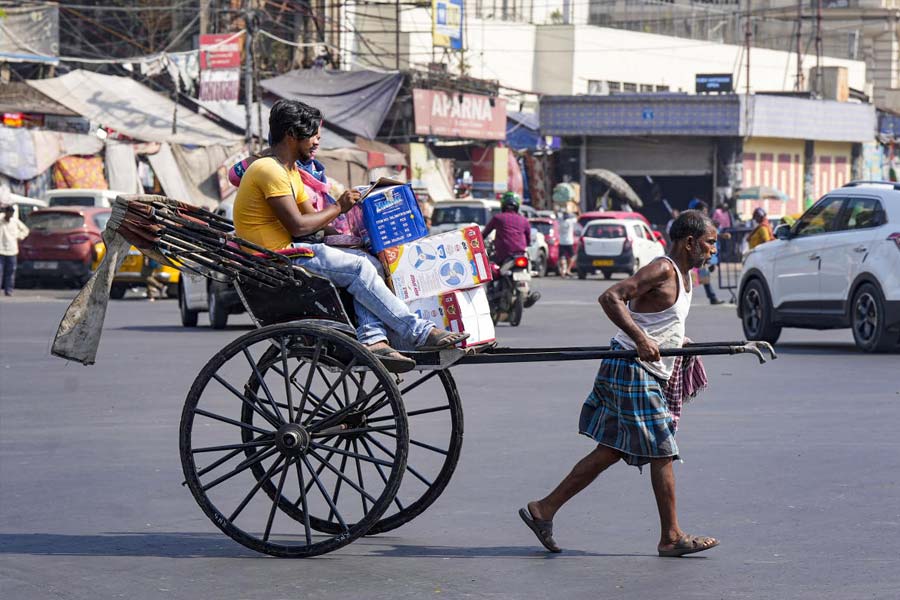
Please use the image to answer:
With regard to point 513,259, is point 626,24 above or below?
above

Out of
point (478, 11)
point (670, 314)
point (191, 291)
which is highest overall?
point (478, 11)

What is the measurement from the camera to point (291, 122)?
21.9 ft

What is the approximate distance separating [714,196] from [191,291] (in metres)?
36.9

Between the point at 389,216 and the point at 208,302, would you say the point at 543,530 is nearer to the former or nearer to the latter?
the point at 389,216

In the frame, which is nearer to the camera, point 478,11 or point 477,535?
point 477,535

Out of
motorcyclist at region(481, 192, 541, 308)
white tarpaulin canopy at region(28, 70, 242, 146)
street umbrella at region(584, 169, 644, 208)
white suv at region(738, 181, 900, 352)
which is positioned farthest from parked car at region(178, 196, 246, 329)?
street umbrella at region(584, 169, 644, 208)

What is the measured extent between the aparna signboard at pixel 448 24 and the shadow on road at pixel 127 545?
39658 millimetres

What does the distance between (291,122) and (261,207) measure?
383 millimetres

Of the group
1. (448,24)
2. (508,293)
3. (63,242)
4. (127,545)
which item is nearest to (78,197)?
(63,242)

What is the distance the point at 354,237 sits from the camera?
680 centimetres

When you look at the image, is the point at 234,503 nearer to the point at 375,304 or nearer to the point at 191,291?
the point at 375,304

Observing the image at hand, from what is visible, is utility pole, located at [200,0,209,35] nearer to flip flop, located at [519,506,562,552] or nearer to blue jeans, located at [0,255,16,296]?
blue jeans, located at [0,255,16,296]

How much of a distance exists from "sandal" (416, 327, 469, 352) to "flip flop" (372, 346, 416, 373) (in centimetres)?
13

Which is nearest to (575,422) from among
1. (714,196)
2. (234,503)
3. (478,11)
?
(234,503)
